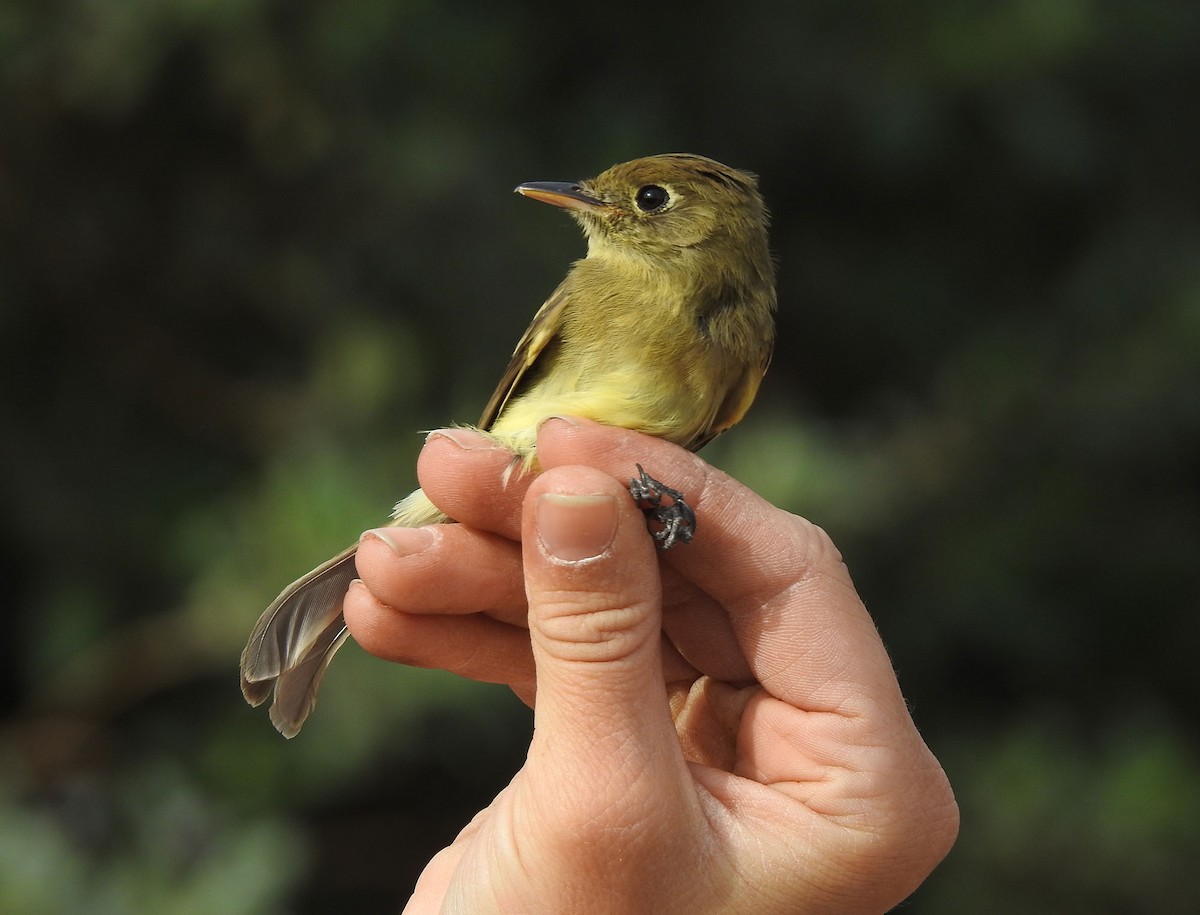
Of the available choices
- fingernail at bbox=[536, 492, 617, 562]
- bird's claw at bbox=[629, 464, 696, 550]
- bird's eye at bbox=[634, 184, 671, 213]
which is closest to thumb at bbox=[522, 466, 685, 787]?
fingernail at bbox=[536, 492, 617, 562]

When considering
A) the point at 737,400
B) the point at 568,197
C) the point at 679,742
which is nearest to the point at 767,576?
the point at 679,742

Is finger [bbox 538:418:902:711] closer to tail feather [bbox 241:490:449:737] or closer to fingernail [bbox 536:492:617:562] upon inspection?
fingernail [bbox 536:492:617:562]

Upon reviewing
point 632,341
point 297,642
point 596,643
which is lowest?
point 297,642

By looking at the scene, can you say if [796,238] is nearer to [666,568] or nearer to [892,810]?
[666,568]

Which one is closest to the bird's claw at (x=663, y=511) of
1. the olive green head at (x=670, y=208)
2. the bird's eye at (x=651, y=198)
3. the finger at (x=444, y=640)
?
the finger at (x=444, y=640)

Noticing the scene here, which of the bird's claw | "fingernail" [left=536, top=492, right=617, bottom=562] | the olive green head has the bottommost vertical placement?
the bird's claw

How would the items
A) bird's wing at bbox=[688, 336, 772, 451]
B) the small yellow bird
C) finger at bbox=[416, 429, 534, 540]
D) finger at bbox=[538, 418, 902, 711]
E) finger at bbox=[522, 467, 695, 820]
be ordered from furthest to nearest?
bird's wing at bbox=[688, 336, 772, 451] < the small yellow bird < finger at bbox=[416, 429, 534, 540] < finger at bbox=[538, 418, 902, 711] < finger at bbox=[522, 467, 695, 820]

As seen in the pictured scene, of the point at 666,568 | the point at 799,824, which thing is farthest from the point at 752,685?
the point at 799,824

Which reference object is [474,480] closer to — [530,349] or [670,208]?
[530,349]
